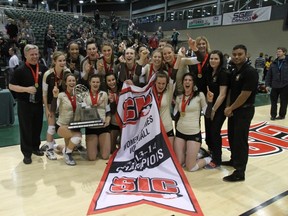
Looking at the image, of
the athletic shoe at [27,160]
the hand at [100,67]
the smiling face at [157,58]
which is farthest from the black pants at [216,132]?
the athletic shoe at [27,160]

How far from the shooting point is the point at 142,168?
3.06 m

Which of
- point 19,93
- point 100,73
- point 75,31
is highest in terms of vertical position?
point 75,31

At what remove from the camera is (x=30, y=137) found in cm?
340

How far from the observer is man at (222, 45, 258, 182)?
109 inches

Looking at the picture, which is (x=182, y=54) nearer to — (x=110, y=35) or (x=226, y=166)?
(x=226, y=166)

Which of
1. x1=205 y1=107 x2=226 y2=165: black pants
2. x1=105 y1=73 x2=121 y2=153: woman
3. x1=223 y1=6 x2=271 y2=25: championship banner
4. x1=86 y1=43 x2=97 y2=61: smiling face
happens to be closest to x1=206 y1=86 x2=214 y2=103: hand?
x1=205 y1=107 x2=226 y2=165: black pants

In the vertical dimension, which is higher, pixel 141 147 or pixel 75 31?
pixel 75 31

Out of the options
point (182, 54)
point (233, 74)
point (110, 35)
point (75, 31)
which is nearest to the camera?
point (233, 74)

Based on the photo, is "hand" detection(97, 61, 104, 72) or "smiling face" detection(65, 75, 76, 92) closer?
"smiling face" detection(65, 75, 76, 92)

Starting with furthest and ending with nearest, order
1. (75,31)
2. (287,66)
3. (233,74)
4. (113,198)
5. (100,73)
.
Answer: (75,31) < (287,66) < (100,73) < (233,74) < (113,198)

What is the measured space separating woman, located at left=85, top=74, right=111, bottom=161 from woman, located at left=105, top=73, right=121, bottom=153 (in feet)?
0.28

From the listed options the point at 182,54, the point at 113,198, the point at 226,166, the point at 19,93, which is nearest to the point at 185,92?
the point at 182,54

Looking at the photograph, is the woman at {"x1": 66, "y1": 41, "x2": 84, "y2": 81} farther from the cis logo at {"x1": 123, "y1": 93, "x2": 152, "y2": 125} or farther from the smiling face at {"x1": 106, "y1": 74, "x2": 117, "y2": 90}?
the cis logo at {"x1": 123, "y1": 93, "x2": 152, "y2": 125}

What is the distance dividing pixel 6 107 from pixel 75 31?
26.1 feet
